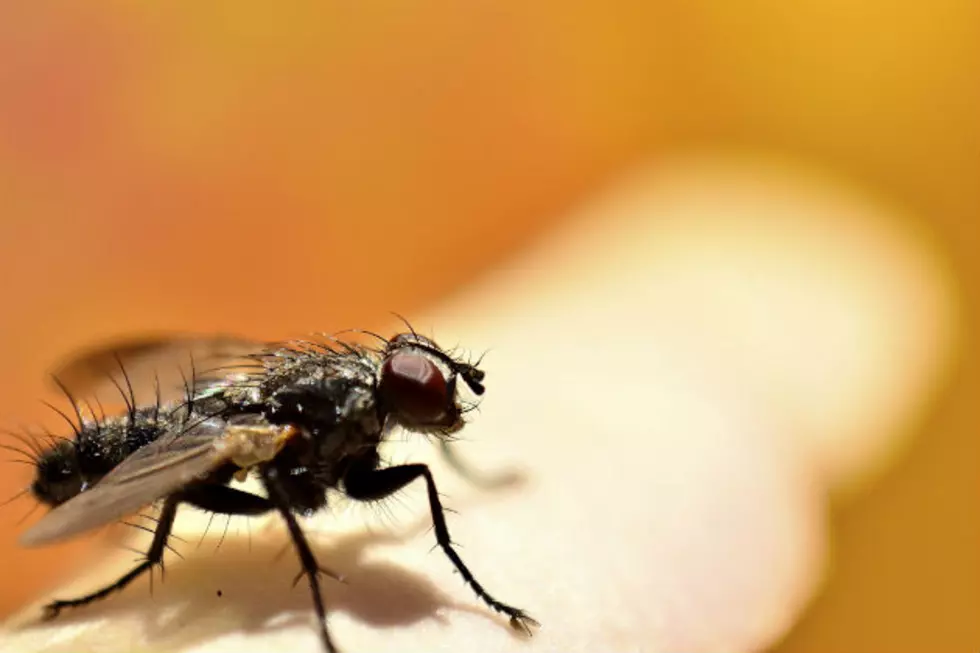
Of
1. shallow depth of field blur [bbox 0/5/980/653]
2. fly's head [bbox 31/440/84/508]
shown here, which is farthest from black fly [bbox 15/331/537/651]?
shallow depth of field blur [bbox 0/5/980/653]

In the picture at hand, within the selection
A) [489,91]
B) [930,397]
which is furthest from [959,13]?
[489,91]

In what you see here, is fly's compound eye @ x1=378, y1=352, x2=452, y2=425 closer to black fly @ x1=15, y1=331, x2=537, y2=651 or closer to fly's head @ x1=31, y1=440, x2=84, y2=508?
black fly @ x1=15, y1=331, x2=537, y2=651

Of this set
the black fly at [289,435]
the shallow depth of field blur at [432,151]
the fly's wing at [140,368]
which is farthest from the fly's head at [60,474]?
the shallow depth of field blur at [432,151]

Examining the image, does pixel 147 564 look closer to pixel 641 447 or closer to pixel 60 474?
pixel 60 474

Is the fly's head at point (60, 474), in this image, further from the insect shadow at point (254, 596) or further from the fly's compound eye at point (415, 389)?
the fly's compound eye at point (415, 389)

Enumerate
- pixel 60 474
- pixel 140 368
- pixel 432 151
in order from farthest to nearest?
pixel 432 151, pixel 140 368, pixel 60 474

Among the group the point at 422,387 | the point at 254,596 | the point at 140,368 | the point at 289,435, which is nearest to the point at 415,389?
the point at 422,387

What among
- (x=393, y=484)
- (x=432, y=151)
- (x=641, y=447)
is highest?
(x=432, y=151)

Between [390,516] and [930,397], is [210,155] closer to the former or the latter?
[390,516]
